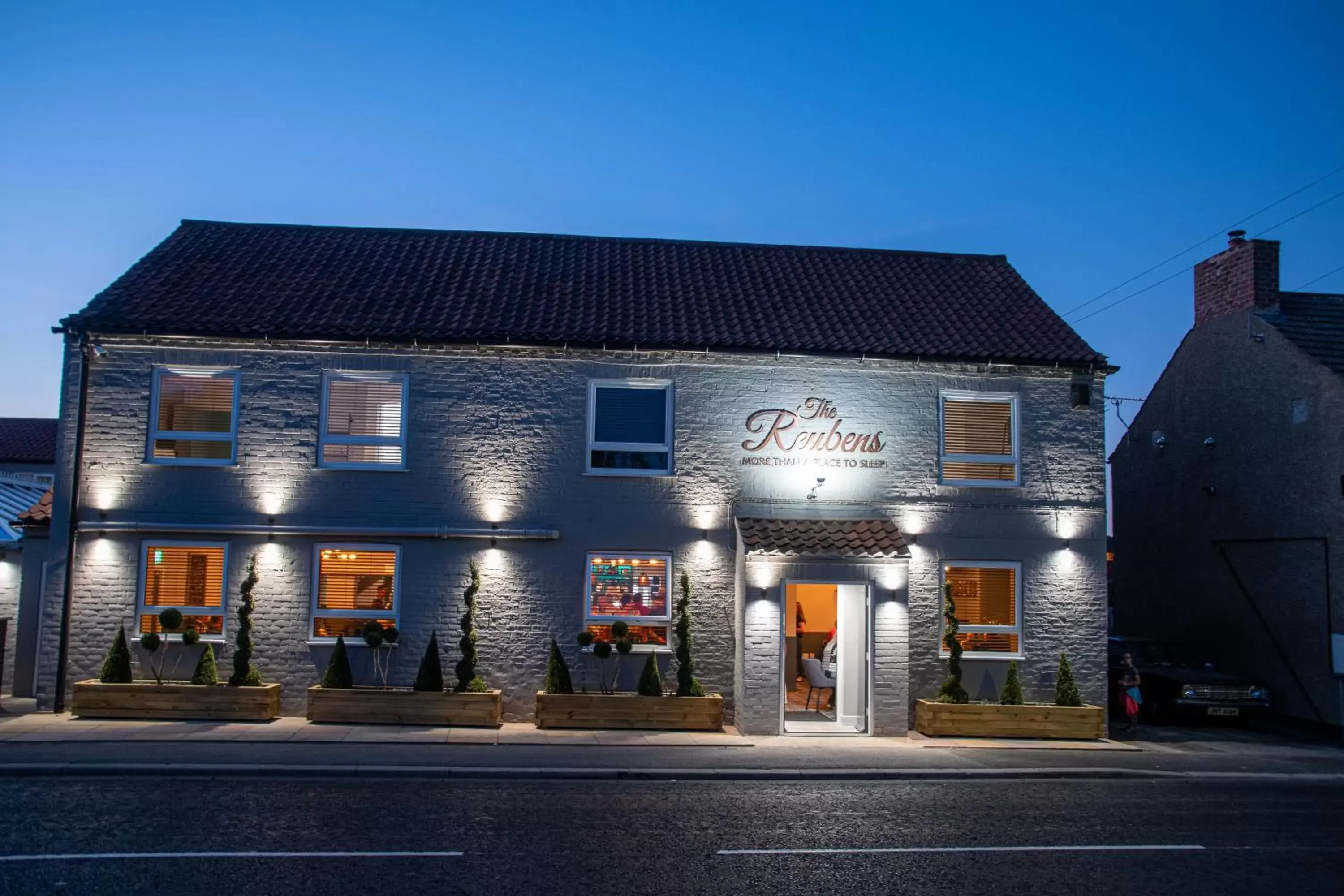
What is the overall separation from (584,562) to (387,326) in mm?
4911

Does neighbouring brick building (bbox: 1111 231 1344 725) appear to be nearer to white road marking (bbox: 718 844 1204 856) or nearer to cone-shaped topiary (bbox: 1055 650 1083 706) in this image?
cone-shaped topiary (bbox: 1055 650 1083 706)

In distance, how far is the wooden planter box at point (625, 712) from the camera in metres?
17.0

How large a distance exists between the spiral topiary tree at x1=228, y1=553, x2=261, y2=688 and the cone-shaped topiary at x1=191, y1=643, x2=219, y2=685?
260mm

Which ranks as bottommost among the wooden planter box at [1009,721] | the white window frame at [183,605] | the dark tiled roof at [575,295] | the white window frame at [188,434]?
the wooden planter box at [1009,721]

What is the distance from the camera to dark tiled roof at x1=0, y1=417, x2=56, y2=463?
3806cm

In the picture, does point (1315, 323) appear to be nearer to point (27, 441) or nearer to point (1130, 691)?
point (1130, 691)

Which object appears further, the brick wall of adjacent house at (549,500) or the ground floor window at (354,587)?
the ground floor window at (354,587)

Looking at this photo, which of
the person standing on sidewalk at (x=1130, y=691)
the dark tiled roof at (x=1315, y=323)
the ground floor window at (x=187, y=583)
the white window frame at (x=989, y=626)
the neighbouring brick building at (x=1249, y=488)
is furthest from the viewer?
the dark tiled roof at (x=1315, y=323)

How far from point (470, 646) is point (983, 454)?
8943 millimetres

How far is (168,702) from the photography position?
1653cm

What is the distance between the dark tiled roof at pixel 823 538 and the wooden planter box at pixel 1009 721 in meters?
2.57

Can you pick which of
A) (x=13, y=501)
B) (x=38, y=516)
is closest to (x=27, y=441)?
(x=13, y=501)

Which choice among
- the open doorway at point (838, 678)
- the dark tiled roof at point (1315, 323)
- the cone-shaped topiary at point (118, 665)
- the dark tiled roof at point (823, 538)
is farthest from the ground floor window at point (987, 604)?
the cone-shaped topiary at point (118, 665)

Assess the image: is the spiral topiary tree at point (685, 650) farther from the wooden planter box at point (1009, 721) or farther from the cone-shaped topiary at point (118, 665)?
the cone-shaped topiary at point (118, 665)
